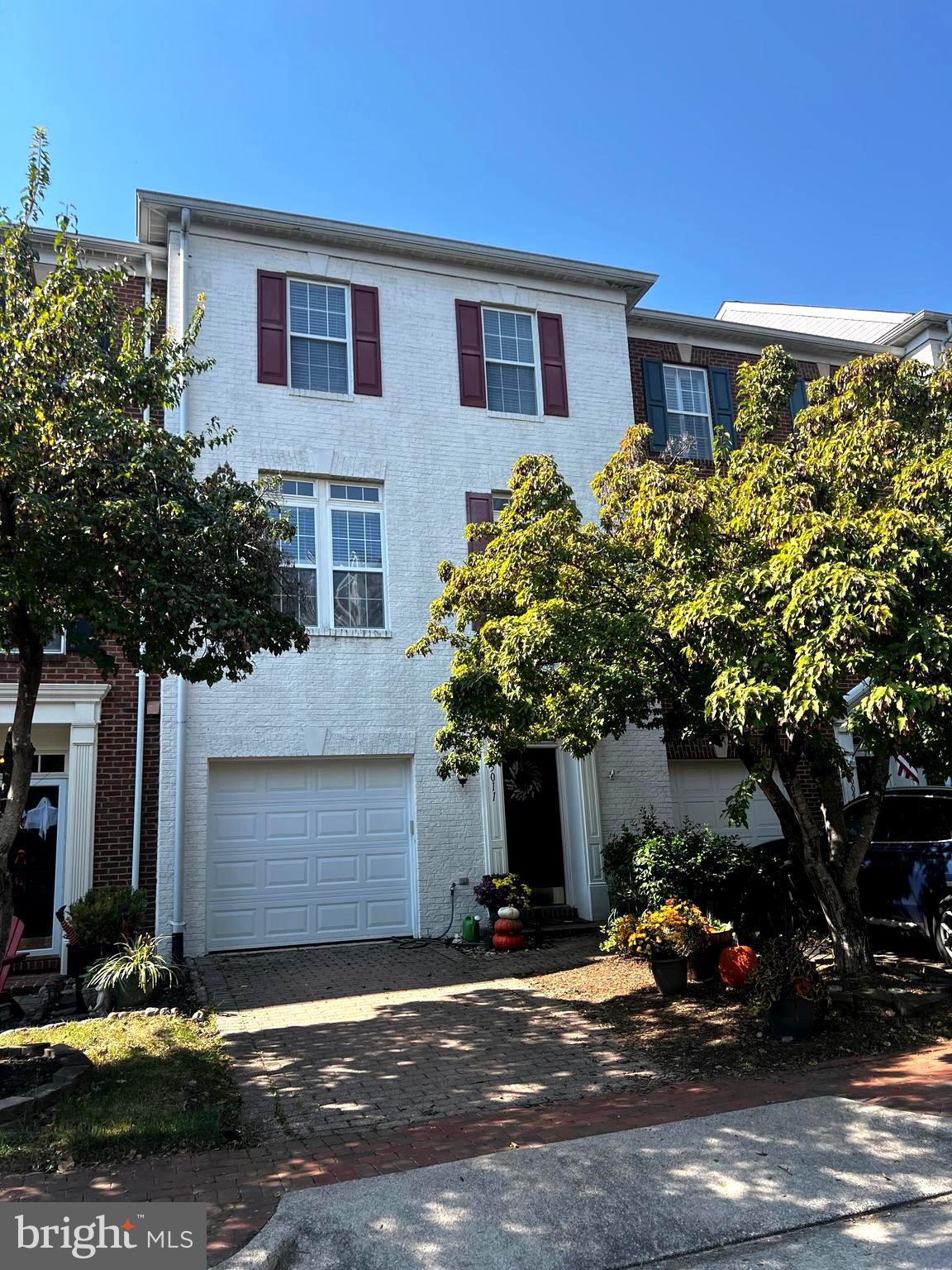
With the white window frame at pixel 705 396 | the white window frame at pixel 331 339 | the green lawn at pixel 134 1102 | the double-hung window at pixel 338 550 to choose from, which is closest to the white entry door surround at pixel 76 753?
the double-hung window at pixel 338 550

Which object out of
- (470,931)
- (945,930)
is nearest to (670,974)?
(945,930)

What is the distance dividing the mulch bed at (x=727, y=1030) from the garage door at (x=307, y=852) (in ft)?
13.1

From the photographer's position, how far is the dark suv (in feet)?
30.4

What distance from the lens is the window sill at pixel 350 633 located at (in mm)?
12620

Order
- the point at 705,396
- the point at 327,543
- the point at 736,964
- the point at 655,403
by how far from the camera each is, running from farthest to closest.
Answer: the point at 705,396, the point at 655,403, the point at 327,543, the point at 736,964

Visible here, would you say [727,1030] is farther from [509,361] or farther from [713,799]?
[509,361]

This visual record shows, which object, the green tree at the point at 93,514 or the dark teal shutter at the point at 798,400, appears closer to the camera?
the green tree at the point at 93,514

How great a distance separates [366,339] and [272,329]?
1396 millimetres

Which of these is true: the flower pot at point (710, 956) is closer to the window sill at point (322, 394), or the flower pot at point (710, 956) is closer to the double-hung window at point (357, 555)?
the double-hung window at point (357, 555)

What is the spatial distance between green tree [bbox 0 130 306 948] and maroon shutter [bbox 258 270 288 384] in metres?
5.52

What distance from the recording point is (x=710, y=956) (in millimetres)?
8969

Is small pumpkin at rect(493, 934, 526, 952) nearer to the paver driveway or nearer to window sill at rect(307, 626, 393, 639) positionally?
the paver driveway

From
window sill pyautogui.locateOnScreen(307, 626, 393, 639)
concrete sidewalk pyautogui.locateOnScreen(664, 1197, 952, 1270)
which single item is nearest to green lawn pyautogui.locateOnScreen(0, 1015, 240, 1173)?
concrete sidewalk pyautogui.locateOnScreen(664, 1197, 952, 1270)

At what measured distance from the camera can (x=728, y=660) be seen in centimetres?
655
